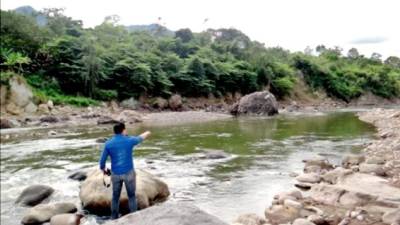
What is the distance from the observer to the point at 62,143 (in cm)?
2228

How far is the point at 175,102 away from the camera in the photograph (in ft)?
154

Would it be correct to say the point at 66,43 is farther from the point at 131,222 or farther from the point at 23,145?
the point at 131,222

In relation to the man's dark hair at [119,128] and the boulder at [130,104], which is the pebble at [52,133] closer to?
the boulder at [130,104]

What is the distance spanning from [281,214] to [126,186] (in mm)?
3070

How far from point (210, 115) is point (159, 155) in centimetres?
2103

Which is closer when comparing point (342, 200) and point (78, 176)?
point (342, 200)

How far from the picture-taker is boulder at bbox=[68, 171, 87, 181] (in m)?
13.6

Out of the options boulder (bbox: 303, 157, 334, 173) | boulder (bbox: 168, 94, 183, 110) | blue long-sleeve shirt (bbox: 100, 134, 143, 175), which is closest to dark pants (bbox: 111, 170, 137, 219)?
blue long-sleeve shirt (bbox: 100, 134, 143, 175)

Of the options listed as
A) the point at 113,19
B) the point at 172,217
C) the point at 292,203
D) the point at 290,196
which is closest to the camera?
the point at 172,217

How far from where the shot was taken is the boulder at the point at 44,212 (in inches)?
374

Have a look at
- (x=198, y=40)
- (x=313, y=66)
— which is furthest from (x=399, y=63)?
(x=198, y=40)

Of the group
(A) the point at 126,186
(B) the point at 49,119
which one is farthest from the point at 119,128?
(B) the point at 49,119

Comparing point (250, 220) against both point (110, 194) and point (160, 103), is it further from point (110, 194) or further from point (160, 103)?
point (160, 103)

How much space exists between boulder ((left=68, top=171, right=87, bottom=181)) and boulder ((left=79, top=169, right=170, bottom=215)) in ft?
8.53
